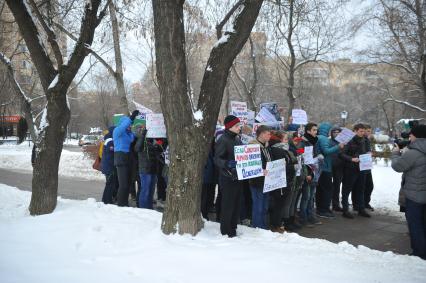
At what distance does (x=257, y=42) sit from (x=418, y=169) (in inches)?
551

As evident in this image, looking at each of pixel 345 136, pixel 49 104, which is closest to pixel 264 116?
pixel 345 136

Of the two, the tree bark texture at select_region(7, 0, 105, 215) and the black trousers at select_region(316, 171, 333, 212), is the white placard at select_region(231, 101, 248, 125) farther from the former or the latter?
the tree bark texture at select_region(7, 0, 105, 215)

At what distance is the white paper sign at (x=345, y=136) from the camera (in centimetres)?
823

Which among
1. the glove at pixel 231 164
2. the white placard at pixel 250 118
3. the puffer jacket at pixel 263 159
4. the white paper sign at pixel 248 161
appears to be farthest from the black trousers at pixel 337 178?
the glove at pixel 231 164

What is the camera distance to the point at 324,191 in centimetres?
844

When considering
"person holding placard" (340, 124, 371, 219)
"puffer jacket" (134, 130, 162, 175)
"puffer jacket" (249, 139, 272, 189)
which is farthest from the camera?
"person holding placard" (340, 124, 371, 219)

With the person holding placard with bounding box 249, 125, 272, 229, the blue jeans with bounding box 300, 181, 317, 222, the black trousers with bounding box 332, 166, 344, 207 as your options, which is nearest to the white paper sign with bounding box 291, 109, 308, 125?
the black trousers with bounding box 332, 166, 344, 207

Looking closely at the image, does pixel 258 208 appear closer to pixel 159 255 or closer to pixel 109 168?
pixel 159 255

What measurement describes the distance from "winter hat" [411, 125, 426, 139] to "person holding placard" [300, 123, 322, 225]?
226cm

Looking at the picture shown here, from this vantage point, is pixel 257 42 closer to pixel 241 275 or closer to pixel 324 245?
pixel 324 245

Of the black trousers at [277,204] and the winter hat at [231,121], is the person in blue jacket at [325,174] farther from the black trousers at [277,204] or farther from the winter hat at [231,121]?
the winter hat at [231,121]

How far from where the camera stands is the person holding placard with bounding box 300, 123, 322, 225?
25.3 ft

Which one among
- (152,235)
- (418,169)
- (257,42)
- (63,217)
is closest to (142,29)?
(257,42)

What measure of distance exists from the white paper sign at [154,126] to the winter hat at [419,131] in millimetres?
4523
